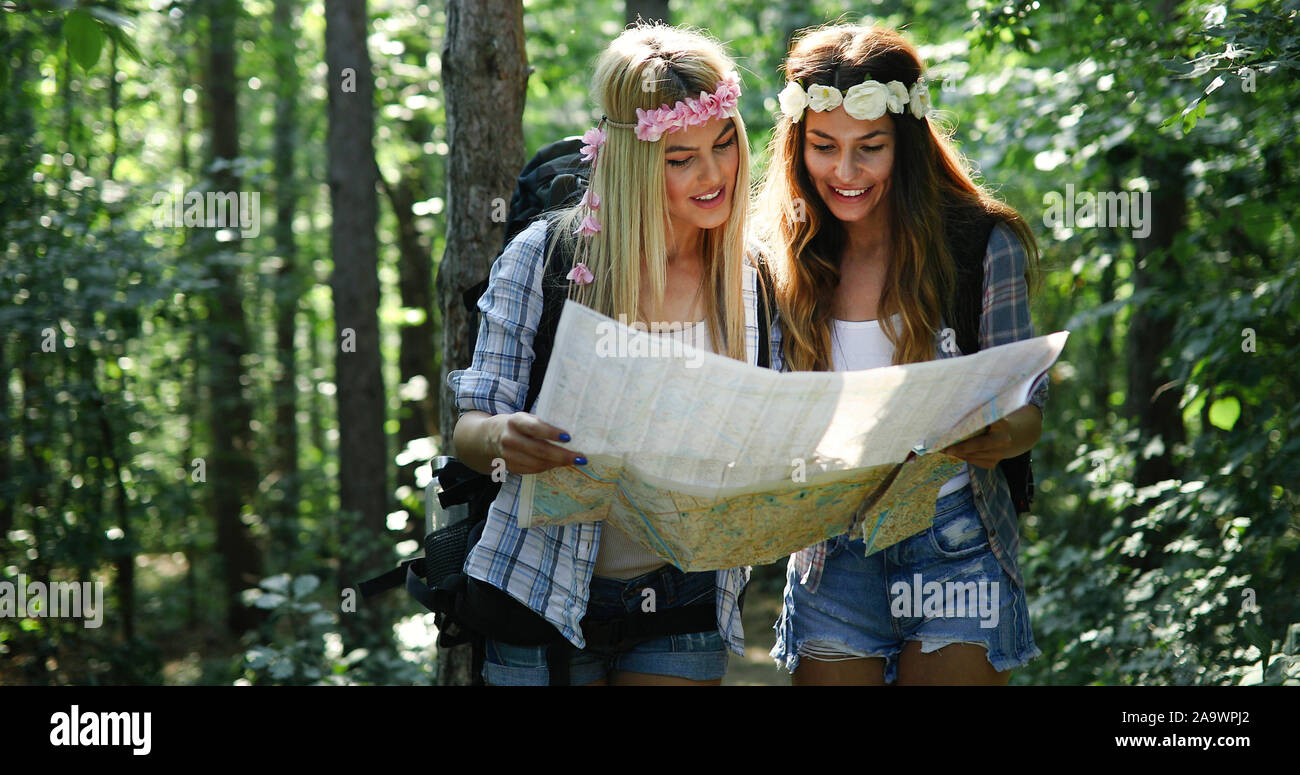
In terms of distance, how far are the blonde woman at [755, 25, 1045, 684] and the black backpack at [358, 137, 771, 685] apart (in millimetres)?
225

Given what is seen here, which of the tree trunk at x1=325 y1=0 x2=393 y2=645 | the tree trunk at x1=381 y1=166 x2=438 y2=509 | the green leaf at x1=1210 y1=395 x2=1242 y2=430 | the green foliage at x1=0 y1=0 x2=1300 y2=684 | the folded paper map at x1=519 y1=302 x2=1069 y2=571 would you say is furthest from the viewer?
the tree trunk at x1=381 y1=166 x2=438 y2=509

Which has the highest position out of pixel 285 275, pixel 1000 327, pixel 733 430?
pixel 285 275

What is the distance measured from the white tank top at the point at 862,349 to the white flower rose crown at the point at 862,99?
53 cm

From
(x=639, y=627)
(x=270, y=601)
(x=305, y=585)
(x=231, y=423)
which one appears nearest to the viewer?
(x=639, y=627)

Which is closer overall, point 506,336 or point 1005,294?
point 506,336

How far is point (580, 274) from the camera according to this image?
2.40m

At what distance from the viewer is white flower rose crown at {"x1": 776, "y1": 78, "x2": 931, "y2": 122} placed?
2596 mm

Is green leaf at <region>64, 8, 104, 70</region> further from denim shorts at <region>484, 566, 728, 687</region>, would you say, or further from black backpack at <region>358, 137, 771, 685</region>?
denim shorts at <region>484, 566, 728, 687</region>

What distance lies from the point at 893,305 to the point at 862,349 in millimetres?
133

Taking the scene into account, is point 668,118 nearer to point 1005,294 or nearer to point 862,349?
point 862,349

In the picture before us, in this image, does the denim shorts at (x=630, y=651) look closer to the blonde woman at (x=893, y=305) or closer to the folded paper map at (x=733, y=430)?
the folded paper map at (x=733, y=430)

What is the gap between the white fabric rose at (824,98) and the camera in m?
2.63

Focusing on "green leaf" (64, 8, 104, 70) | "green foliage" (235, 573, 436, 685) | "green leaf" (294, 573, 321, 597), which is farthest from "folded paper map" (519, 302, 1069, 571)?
"green leaf" (294, 573, 321, 597)

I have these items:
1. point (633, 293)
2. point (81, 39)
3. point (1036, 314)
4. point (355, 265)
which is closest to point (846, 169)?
point (633, 293)
